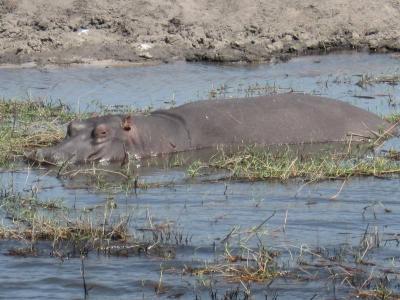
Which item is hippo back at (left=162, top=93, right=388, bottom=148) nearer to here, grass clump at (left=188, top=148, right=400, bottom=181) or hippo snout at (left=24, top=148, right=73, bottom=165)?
grass clump at (left=188, top=148, right=400, bottom=181)

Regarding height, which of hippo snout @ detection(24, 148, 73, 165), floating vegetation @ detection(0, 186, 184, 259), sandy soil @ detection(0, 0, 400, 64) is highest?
sandy soil @ detection(0, 0, 400, 64)

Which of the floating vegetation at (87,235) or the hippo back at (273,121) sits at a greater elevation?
the hippo back at (273,121)

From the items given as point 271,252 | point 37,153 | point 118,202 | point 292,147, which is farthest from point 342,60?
point 271,252

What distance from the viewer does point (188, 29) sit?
17.4 metres

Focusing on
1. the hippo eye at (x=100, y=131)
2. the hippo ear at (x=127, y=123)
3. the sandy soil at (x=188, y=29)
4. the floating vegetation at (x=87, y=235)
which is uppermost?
the sandy soil at (x=188, y=29)

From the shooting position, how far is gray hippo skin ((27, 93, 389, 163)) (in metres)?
10.3

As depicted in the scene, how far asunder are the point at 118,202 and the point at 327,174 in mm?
1768

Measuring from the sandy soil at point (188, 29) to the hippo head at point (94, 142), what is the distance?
20.3 feet

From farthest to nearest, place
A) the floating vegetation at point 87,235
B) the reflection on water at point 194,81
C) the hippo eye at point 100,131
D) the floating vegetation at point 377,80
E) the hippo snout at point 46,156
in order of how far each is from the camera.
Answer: the floating vegetation at point 377,80, the reflection on water at point 194,81, the hippo eye at point 100,131, the hippo snout at point 46,156, the floating vegetation at point 87,235

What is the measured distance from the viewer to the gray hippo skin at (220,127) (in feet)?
33.9

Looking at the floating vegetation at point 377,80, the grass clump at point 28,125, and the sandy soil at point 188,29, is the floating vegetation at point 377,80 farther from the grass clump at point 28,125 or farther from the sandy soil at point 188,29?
the grass clump at point 28,125

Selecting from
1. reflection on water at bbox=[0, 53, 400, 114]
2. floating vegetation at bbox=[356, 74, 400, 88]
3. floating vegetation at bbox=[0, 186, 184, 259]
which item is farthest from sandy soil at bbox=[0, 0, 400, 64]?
floating vegetation at bbox=[0, 186, 184, 259]

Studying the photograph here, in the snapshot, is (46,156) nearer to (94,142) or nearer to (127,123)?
(94,142)

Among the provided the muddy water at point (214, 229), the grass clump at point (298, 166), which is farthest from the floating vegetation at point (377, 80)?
the grass clump at point (298, 166)
